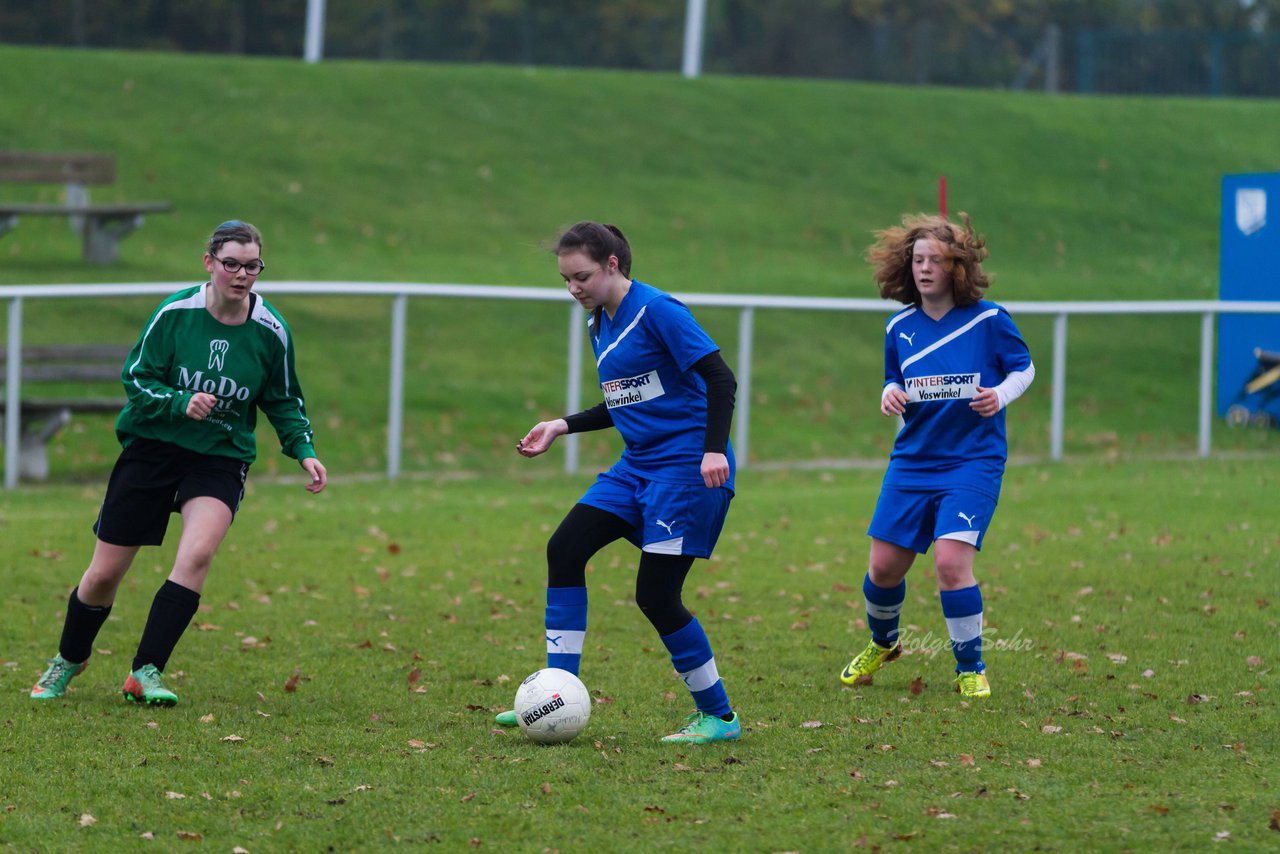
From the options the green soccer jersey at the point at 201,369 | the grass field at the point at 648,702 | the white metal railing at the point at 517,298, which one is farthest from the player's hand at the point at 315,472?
the white metal railing at the point at 517,298

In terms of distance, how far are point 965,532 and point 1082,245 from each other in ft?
68.9

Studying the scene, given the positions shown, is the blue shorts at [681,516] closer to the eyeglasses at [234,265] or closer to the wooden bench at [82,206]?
the eyeglasses at [234,265]

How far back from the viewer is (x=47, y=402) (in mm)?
13312

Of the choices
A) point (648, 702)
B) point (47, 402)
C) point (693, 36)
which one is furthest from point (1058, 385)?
point (693, 36)

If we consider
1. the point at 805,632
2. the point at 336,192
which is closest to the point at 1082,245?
the point at 336,192

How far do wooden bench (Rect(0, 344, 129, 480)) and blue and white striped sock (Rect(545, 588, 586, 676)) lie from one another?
8463 millimetres

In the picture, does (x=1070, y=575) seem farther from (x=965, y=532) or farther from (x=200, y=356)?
(x=200, y=356)

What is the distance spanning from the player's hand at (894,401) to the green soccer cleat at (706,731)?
144 centimetres

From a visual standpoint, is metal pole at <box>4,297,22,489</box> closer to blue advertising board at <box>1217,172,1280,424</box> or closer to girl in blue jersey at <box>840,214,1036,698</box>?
girl in blue jersey at <box>840,214,1036,698</box>

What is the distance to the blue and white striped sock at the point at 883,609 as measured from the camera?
7.00 metres

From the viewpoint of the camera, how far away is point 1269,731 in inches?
237

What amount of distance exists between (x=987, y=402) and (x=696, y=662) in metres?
1.58

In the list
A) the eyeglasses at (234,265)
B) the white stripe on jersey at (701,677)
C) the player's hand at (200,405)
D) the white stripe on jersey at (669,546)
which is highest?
the eyeglasses at (234,265)

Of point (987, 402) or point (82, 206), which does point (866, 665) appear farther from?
point (82, 206)
